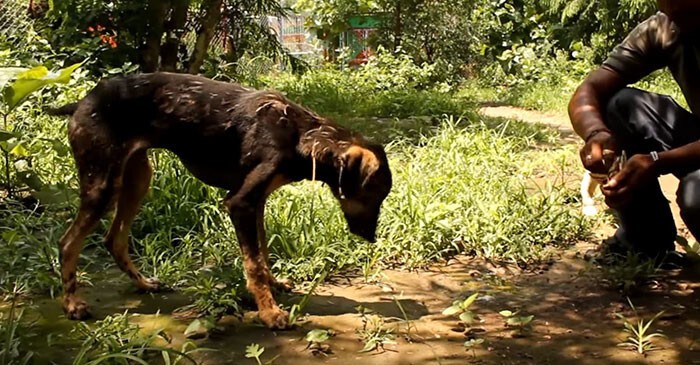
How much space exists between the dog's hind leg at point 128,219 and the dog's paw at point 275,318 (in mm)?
773

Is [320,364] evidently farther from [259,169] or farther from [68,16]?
[68,16]

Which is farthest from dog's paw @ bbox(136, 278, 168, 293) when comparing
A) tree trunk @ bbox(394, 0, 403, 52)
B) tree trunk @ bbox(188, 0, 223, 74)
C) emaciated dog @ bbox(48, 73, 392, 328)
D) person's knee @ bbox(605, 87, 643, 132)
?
tree trunk @ bbox(394, 0, 403, 52)

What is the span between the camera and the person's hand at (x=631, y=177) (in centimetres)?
327

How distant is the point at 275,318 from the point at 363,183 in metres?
0.75

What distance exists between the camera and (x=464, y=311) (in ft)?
11.3

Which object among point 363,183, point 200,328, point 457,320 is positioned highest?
point 363,183

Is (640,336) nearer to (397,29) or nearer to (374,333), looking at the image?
(374,333)

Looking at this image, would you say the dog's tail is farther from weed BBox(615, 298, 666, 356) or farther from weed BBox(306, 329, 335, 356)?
weed BBox(615, 298, 666, 356)

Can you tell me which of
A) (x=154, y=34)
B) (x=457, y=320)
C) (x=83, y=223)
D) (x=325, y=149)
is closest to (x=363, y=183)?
(x=325, y=149)

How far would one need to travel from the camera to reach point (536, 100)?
12.0m

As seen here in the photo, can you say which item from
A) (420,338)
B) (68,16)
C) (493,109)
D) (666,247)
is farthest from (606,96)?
(493,109)

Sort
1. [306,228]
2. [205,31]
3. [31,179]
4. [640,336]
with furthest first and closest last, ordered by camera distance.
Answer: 1. [205,31]
2. [31,179]
3. [306,228]
4. [640,336]

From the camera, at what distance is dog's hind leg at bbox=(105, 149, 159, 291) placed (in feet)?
12.5

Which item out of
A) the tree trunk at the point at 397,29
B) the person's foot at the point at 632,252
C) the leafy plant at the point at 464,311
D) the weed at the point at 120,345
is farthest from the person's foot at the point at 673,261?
the tree trunk at the point at 397,29
